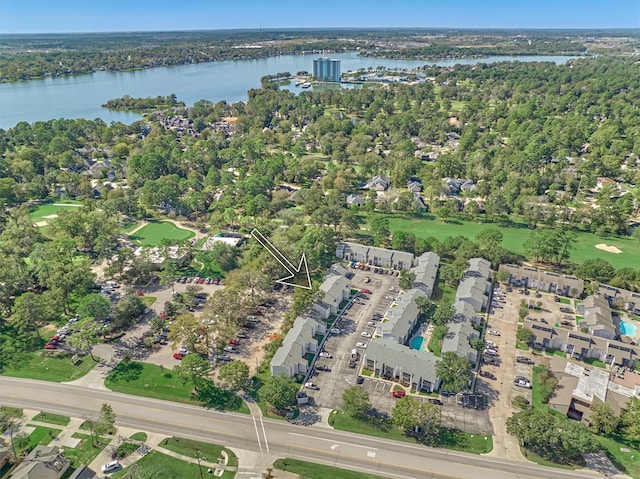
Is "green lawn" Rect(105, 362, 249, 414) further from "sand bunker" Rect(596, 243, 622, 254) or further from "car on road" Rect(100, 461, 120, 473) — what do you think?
"sand bunker" Rect(596, 243, 622, 254)

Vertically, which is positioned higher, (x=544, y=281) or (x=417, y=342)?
(x=544, y=281)

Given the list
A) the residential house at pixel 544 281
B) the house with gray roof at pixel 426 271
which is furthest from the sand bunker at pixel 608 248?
the house with gray roof at pixel 426 271

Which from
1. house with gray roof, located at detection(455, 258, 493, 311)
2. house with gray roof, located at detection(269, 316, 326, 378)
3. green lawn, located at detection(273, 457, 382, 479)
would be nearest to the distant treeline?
house with gray roof, located at detection(455, 258, 493, 311)

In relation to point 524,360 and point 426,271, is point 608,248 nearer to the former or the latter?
point 426,271

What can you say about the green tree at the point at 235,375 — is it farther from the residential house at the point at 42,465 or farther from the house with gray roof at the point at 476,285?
the house with gray roof at the point at 476,285

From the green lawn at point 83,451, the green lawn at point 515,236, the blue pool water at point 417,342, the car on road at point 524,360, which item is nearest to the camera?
the green lawn at point 83,451

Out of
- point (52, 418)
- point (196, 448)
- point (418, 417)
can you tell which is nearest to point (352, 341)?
point (418, 417)
